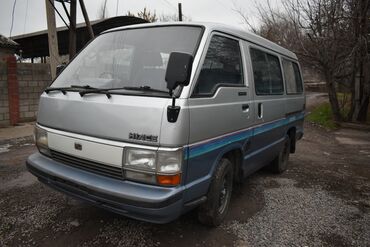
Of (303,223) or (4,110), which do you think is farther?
(4,110)

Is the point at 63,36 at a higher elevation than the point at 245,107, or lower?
higher

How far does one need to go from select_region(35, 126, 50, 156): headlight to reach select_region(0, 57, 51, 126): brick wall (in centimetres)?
655

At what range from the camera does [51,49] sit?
10.2m

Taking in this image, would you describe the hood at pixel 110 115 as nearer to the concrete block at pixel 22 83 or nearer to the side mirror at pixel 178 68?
the side mirror at pixel 178 68

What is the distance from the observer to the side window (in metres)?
2.73

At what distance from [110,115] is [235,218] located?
76.7 inches

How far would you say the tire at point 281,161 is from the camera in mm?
5078

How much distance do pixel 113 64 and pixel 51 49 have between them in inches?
328

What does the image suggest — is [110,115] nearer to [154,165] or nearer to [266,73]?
[154,165]

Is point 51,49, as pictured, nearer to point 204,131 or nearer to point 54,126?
point 54,126

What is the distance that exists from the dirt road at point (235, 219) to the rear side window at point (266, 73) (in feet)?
4.85

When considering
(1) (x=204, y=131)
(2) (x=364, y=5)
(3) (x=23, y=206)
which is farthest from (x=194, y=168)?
(2) (x=364, y=5)

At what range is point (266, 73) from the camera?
405 centimetres

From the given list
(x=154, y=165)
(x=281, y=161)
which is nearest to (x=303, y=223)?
(x=281, y=161)
